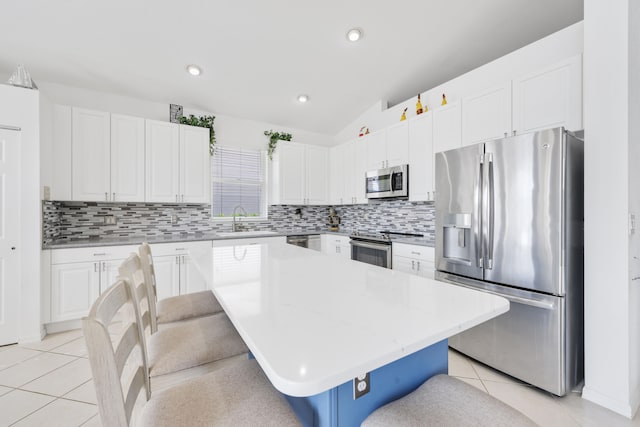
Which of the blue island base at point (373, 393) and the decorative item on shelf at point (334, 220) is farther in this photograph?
the decorative item on shelf at point (334, 220)

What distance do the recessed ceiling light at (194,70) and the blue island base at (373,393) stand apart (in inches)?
133

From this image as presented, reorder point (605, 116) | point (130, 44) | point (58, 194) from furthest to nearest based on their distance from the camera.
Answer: point (58, 194), point (130, 44), point (605, 116)

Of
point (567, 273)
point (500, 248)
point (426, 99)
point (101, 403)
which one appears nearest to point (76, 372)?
point (101, 403)

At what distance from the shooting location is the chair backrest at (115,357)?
0.65m

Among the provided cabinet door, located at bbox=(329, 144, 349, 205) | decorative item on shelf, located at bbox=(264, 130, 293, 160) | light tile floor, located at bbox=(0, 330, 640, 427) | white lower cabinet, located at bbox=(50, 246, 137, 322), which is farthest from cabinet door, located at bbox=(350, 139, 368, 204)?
white lower cabinet, located at bbox=(50, 246, 137, 322)

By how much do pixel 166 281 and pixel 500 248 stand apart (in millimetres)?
3321

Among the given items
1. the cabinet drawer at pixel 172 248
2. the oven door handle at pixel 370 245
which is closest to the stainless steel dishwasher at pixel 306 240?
the oven door handle at pixel 370 245

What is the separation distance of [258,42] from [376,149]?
1962mm

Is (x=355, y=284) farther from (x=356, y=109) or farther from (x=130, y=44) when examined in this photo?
(x=356, y=109)

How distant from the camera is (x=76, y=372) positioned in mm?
2162

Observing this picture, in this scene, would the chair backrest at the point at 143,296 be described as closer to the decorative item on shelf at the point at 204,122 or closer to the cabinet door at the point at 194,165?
the cabinet door at the point at 194,165

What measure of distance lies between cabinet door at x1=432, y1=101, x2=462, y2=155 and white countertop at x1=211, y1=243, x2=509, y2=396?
2.10 metres

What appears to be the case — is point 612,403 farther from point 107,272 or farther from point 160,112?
point 160,112

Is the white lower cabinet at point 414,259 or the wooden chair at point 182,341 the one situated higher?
the white lower cabinet at point 414,259
